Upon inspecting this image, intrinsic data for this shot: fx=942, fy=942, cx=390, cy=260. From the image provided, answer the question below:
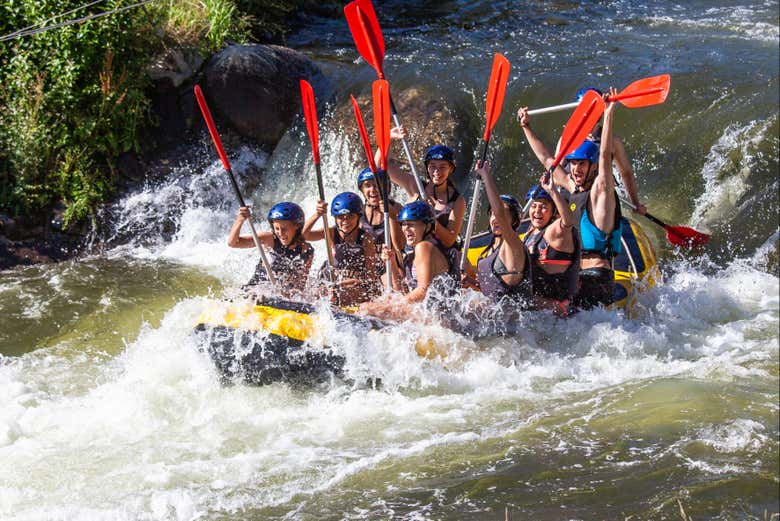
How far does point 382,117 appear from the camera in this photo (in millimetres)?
6484

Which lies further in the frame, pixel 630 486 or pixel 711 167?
pixel 711 167

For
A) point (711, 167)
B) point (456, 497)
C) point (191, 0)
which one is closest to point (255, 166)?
point (191, 0)

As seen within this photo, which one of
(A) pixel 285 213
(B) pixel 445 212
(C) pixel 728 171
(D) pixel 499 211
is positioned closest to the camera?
(D) pixel 499 211

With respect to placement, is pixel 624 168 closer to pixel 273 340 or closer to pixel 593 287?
pixel 593 287

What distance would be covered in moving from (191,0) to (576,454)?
7799 mm

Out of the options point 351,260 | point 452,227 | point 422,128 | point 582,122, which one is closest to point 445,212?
point 452,227

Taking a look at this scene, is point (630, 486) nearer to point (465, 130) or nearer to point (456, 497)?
point (456, 497)

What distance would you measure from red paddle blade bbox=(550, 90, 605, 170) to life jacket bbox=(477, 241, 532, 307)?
2.52 feet

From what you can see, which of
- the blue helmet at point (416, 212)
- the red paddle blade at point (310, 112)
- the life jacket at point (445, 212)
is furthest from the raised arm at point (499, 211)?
the red paddle blade at point (310, 112)

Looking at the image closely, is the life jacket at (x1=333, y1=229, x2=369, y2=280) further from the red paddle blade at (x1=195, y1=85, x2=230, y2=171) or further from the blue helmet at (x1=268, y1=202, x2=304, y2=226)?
the red paddle blade at (x1=195, y1=85, x2=230, y2=171)

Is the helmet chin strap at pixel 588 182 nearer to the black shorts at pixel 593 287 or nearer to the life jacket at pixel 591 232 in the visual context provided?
the life jacket at pixel 591 232

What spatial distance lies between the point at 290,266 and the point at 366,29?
1944mm

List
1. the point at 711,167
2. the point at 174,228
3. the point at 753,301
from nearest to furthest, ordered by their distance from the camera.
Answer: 1. the point at 753,301
2. the point at 711,167
3. the point at 174,228

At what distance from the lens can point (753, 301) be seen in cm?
742
